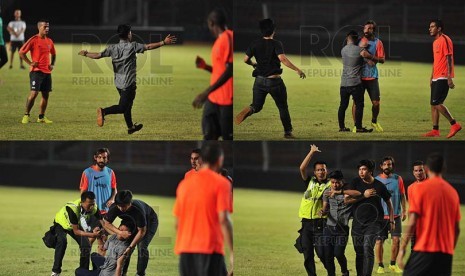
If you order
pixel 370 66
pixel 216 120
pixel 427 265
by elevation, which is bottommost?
pixel 427 265

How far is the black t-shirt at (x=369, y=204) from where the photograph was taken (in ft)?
44.6

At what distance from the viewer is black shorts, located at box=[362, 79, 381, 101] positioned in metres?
14.5

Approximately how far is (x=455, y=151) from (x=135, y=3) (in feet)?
19.4

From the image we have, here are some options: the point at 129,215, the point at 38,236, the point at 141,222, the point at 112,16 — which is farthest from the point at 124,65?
the point at 112,16

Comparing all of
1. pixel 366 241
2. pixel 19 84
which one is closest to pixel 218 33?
pixel 366 241

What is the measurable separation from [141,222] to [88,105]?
11.4 ft

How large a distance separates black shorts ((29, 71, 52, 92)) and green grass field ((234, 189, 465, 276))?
2717mm

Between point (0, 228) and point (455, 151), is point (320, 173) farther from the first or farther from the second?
point (455, 151)

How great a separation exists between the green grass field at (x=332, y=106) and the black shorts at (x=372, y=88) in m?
0.42

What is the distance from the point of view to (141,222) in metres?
13.1

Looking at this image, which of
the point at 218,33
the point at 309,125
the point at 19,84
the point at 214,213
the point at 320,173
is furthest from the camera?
the point at 19,84

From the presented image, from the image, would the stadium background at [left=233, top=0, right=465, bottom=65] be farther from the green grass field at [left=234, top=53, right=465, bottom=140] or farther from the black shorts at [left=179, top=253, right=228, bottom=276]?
the black shorts at [left=179, top=253, right=228, bottom=276]

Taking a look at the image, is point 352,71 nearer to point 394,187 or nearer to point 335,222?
point 394,187

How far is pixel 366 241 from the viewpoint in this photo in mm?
13797
